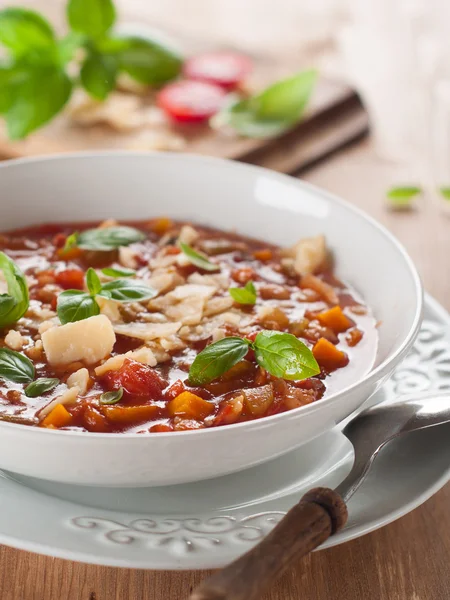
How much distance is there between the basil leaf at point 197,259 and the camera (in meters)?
3.57

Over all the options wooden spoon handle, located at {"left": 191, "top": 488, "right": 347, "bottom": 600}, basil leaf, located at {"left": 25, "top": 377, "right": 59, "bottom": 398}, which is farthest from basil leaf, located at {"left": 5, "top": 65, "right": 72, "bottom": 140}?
wooden spoon handle, located at {"left": 191, "top": 488, "right": 347, "bottom": 600}

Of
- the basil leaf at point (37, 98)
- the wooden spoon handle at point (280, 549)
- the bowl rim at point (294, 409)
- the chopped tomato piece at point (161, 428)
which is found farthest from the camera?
the basil leaf at point (37, 98)

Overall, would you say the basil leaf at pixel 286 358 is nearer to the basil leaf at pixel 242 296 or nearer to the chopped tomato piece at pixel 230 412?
the chopped tomato piece at pixel 230 412

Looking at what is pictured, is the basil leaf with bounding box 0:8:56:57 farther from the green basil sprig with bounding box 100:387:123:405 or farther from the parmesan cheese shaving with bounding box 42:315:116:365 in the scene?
the green basil sprig with bounding box 100:387:123:405

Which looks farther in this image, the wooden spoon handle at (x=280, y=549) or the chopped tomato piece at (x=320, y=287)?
the chopped tomato piece at (x=320, y=287)

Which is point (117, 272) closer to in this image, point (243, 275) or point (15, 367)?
point (243, 275)

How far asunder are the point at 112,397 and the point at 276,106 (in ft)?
10.2

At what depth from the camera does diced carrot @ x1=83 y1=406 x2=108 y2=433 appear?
8.64ft

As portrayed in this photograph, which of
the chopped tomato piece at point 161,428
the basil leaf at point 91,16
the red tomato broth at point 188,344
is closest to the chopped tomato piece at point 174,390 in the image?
the red tomato broth at point 188,344

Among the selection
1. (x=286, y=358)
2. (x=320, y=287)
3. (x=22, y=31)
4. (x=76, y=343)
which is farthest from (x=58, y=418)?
(x=22, y=31)

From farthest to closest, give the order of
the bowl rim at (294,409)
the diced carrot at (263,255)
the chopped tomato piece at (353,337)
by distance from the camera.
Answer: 1. the diced carrot at (263,255)
2. the chopped tomato piece at (353,337)
3. the bowl rim at (294,409)

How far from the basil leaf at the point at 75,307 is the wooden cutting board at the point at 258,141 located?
84.0 inches

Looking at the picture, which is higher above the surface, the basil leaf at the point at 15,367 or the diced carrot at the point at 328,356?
the basil leaf at the point at 15,367

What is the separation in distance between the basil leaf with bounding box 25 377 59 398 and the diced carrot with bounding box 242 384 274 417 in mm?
603
